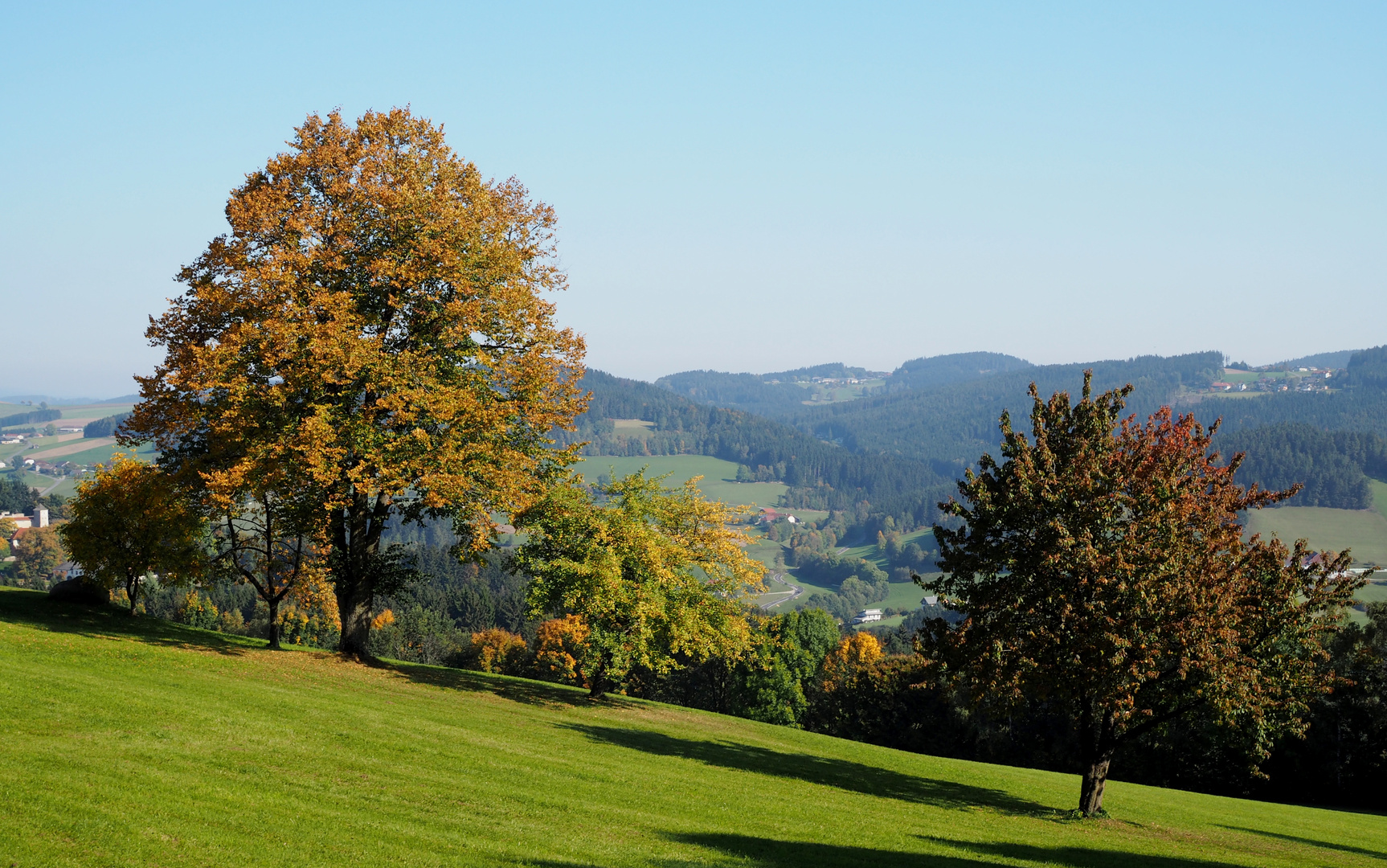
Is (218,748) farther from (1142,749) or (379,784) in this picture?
(1142,749)

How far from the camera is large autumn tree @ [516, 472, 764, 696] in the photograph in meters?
34.5

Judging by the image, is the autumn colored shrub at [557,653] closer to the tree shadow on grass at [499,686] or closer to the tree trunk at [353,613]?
the tree shadow on grass at [499,686]

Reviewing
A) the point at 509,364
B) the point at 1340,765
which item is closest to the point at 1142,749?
the point at 1340,765

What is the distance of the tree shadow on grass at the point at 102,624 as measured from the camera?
3070 centimetres

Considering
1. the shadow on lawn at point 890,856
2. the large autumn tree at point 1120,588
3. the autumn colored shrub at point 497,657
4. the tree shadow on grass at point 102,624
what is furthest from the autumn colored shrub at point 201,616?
the shadow on lawn at point 890,856

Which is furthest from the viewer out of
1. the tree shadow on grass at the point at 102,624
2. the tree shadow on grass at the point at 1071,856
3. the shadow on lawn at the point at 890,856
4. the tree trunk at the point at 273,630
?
the tree trunk at the point at 273,630

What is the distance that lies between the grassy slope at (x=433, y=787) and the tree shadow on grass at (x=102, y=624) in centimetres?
19

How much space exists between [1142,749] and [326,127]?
66713 millimetres

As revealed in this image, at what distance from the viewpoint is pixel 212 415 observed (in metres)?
30.5

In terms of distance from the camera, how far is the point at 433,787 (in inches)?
712

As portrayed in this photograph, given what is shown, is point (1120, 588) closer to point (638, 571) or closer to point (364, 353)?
point (638, 571)

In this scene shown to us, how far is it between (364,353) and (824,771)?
2031 cm

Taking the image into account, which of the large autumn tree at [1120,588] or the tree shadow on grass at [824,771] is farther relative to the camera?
the tree shadow on grass at [824,771]

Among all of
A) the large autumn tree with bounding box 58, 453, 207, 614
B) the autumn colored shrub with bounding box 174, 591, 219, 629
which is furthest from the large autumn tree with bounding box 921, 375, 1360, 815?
the autumn colored shrub with bounding box 174, 591, 219, 629
